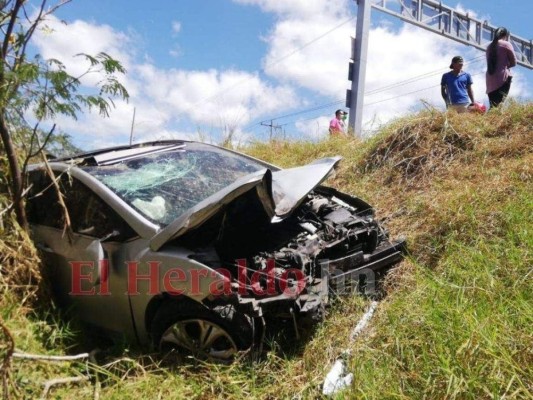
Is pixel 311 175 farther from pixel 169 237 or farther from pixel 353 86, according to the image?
pixel 353 86

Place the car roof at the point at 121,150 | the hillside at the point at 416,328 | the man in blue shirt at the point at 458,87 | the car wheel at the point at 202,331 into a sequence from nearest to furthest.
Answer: the hillside at the point at 416,328 → the car wheel at the point at 202,331 → the car roof at the point at 121,150 → the man in blue shirt at the point at 458,87

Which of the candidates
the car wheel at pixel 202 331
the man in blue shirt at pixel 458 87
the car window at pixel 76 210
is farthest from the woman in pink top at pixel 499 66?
the car window at pixel 76 210

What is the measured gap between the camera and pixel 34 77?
2.97 m

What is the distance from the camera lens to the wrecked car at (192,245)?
2621 millimetres

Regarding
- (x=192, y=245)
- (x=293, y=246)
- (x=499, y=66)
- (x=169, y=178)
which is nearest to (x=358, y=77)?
(x=499, y=66)

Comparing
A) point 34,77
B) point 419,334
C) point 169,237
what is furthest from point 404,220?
point 34,77

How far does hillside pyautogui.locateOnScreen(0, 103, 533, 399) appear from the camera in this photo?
1.99m

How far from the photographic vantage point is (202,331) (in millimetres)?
2713

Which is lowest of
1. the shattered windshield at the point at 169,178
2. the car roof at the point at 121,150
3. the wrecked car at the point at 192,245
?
the wrecked car at the point at 192,245

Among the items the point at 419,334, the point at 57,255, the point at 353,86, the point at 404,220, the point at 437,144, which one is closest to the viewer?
the point at 419,334

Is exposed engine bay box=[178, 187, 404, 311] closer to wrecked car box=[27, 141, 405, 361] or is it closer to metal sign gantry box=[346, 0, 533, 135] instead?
wrecked car box=[27, 141, 405, 361]

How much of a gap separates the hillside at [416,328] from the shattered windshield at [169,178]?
2.94 ft

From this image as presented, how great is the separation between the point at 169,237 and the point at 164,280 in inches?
10.6

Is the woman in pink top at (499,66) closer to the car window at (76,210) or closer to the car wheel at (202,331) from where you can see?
the car wheel at (202,331)
